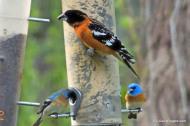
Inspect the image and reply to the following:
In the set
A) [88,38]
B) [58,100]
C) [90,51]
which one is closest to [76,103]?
[58,100]

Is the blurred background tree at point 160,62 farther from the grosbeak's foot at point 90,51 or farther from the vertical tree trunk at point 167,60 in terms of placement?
the grosbeak's foot at point 90,51

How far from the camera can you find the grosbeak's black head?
627 centimetres

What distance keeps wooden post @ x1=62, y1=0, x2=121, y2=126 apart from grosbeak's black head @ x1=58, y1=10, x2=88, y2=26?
8 centimetres

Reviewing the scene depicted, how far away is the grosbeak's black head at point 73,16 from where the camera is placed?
627 cm

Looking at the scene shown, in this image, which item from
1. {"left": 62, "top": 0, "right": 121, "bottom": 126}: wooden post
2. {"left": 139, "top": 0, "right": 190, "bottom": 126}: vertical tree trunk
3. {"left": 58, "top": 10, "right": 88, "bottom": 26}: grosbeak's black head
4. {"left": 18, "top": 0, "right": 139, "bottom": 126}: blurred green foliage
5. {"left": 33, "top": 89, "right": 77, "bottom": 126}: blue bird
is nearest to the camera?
{"left": 33, "top": 89, "right": 77, "bottom": 126}: blue bird

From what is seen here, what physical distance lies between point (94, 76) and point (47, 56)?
7.03 meters

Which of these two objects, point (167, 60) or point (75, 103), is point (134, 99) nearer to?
point (75, 103)

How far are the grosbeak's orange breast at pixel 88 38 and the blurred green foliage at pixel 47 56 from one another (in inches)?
166

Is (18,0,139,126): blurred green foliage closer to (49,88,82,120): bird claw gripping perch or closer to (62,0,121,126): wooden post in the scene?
(62,0,121,126): wooden post

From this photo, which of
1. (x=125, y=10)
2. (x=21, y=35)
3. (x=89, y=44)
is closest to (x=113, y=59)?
(x=89, y=44)

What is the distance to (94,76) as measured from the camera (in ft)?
20.6

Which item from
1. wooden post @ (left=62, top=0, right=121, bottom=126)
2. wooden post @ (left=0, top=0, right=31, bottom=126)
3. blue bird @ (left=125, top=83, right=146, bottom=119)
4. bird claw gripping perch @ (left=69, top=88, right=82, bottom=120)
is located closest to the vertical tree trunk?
blue bird @ (left=125, top=83, right=146, bottom=119)

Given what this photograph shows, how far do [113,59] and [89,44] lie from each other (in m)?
0.25

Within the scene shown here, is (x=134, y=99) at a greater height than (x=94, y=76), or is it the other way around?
(x=94, y=76)
